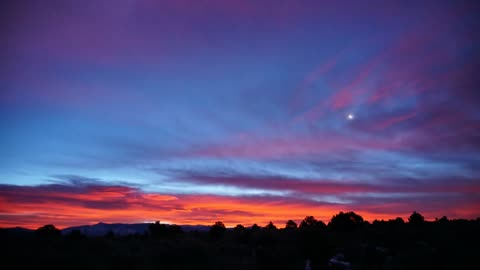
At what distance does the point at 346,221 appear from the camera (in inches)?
1571

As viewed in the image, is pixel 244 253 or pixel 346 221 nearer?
pixel 244 253

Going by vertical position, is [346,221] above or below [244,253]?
above

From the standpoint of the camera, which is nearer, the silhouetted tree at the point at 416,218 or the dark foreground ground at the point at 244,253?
the dark foreground ground at the point at 244,253

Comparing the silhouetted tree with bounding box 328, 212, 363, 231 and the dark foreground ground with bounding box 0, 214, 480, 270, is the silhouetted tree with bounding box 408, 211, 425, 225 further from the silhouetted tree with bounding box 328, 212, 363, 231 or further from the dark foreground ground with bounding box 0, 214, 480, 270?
the dark foreground ground with bounding box 0, 214, 480, 270

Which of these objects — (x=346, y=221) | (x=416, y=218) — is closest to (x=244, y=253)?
(x=346, y=221)

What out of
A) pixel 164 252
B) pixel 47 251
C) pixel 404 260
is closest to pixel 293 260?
pixel 404 260

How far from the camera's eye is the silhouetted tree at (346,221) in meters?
37.9

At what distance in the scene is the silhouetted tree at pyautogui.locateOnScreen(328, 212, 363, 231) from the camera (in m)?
37.9

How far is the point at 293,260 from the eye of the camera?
755 inches

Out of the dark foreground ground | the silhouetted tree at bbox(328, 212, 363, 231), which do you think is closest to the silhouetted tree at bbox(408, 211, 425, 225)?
the silhouetted tree at bbox(328, 212, 363, 231)

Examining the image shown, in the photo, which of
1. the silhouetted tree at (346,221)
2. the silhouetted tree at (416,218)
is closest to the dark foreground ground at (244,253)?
the silhouetted tree at (346,221)

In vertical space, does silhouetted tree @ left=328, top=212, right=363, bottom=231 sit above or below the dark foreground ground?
above

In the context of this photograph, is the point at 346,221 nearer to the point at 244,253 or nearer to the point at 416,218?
the point at 416,218

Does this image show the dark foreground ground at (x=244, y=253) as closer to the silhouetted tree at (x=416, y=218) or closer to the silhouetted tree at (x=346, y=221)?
the silhouetted tree at (x=346, y=221)
